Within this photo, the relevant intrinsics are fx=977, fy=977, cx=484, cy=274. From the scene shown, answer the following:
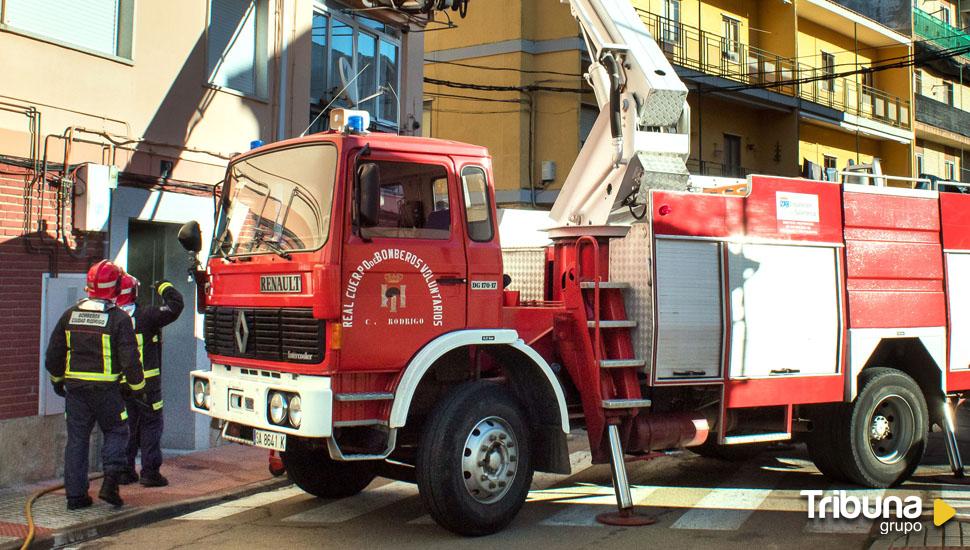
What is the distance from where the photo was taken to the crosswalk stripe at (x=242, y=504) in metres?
7.82

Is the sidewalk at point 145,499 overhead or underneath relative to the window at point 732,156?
underneath

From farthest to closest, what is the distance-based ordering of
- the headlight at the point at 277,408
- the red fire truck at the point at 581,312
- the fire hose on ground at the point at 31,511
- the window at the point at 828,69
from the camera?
the window at the point at 828,69
the fire hose on ground at the point at 31,511
the red fire truck at the point at 581,312
the headlight at the point at 277,408

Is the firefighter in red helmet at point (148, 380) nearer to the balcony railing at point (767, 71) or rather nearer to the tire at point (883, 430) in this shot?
the tire at point (883, 430)

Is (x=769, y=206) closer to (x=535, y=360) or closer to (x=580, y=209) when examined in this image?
(x=580, y=209)

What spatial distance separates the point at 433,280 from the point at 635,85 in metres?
2.65

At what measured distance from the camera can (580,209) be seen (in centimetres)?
861

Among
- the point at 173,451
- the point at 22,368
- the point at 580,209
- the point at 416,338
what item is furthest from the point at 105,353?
the point at 580,209

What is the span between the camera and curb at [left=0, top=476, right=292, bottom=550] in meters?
6.87

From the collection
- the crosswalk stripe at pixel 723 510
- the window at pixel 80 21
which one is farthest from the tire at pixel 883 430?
the window at pixel 80 21

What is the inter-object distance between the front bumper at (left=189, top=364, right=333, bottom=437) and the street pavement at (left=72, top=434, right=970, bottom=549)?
2.89ft

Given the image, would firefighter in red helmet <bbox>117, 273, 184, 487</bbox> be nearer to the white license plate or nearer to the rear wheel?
the white license plate

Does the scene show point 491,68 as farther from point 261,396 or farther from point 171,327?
point 261,396

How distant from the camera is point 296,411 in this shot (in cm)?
634

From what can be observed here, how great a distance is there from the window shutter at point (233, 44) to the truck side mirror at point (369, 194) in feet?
18.1
